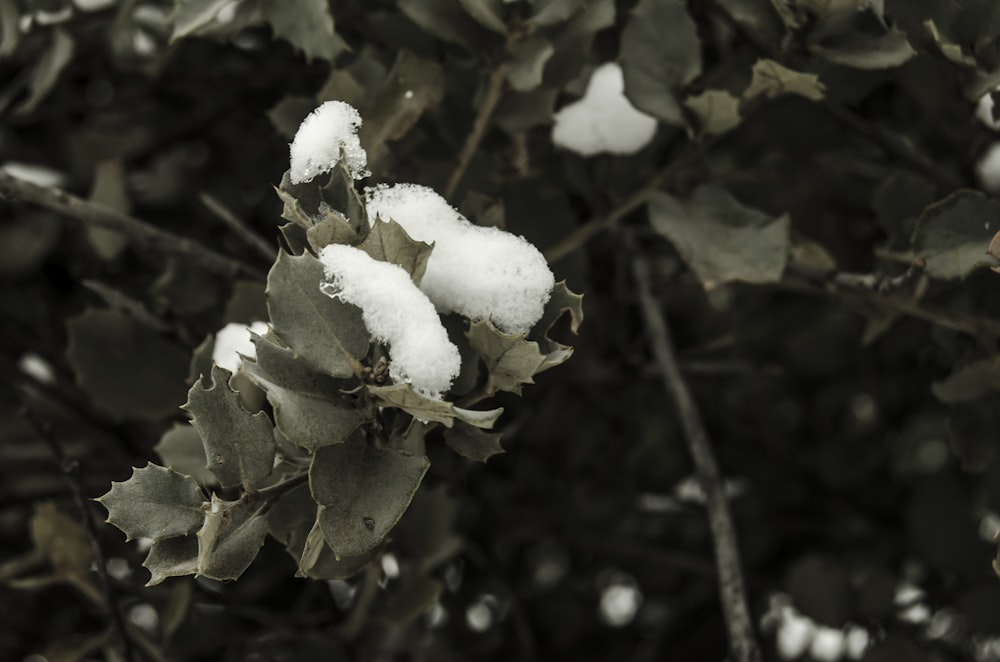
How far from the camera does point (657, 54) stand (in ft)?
2.84

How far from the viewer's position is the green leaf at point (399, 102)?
2.78 feet

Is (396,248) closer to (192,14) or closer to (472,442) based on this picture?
(472,442)

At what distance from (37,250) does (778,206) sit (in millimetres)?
847

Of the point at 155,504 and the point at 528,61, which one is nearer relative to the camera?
the point at 155,504

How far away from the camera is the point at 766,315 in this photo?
1.52m

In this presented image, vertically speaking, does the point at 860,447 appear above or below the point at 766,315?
below

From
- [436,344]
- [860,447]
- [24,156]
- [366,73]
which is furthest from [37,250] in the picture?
[860,447]

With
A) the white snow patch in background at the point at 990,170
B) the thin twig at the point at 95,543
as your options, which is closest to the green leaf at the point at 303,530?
the thin twig at the point at 95,543

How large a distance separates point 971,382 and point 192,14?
2.33 ft

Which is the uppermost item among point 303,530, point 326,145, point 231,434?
point 326,145

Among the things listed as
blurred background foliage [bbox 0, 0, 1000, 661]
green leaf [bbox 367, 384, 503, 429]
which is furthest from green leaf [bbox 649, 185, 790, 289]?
green leaf [bbox 367, 384, 503, 429]

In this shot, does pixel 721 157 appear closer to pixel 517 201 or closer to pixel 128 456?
pixel 517 201

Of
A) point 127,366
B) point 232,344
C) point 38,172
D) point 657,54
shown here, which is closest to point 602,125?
point 657,54

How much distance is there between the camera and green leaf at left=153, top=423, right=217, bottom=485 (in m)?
0.78
